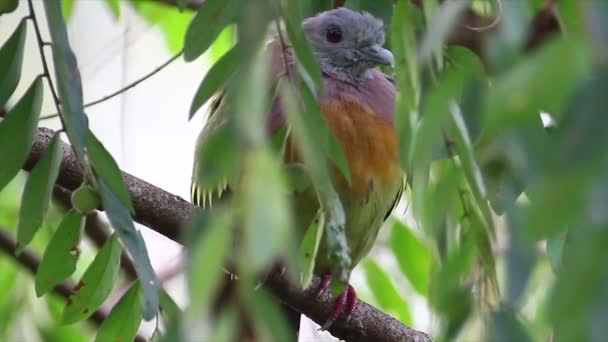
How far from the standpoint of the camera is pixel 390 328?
92.3 inches

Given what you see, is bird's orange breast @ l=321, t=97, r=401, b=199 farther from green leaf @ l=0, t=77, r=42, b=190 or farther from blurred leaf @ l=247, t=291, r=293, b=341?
blurred leaf @ l=247, t=291, r=293, b=341

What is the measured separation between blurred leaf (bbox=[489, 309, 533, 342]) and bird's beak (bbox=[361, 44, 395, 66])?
1630mm

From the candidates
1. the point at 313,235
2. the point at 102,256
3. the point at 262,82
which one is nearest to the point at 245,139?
the point at 262,82

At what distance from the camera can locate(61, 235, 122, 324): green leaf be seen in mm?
1707

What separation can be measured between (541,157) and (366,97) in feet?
5.68

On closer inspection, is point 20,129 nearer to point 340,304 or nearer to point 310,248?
point 310,248

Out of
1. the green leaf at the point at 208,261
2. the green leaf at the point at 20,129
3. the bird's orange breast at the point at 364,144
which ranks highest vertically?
the green leaf at the point at 208,261

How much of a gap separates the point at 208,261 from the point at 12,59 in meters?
0.81

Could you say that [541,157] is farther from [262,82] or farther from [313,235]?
[313,235]

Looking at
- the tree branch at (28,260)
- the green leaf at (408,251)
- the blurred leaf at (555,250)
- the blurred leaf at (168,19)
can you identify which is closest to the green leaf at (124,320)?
the blurred leaf at (555,250)

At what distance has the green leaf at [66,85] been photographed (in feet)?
5.01

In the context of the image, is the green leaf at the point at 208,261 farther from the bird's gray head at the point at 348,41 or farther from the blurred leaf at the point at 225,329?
the bird's gray head at the point at 348,41

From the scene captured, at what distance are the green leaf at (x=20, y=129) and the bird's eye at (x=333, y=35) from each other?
1381mm

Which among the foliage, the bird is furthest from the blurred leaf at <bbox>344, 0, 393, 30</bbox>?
the bird
